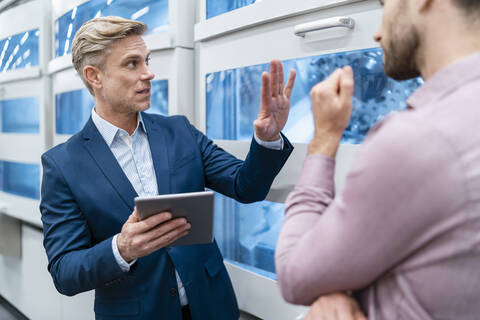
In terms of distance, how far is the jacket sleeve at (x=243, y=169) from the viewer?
A: 121cm

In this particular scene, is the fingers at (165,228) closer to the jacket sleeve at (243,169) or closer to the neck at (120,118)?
the jacket sleeve at (243,169)

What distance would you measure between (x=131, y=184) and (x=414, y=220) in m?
0.93

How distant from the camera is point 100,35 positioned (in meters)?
1.35

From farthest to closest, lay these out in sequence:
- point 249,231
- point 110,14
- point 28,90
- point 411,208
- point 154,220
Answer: point 28,90 → point 110,14 → point 249,231 → point 154,220 → point 411,208

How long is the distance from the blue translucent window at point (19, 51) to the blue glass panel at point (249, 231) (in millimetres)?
1874

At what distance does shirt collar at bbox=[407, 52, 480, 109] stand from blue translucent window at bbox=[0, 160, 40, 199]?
2.63 m

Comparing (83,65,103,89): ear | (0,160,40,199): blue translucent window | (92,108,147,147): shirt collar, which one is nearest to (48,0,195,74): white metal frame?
(83,65,103,89): ear

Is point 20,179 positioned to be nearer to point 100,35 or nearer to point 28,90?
point 28,90

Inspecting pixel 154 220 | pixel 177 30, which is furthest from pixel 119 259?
pixel 177 30

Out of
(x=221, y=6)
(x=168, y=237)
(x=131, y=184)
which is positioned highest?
(x=221, y=6)

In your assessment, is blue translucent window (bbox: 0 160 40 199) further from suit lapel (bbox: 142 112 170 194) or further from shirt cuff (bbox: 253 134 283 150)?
shirt cuff (bbox: 253 134 283 150)

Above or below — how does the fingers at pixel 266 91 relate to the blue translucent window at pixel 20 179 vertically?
above

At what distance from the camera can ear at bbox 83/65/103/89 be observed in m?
1.39

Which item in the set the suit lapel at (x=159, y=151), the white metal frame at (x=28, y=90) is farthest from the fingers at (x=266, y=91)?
the white metal frame at (x=28, y=90)
